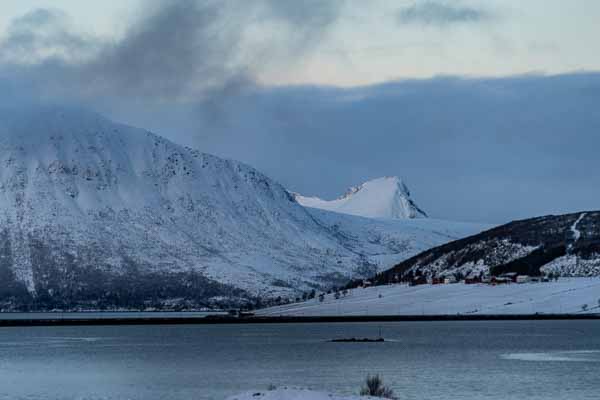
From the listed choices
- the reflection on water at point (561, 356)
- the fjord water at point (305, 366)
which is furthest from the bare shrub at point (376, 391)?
the reflection on water at point (561, 356)

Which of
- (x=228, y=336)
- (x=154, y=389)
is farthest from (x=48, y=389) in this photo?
(x=228, y=336)

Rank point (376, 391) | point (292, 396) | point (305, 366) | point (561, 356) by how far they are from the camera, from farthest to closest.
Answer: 1. point (561, 356)
2. point (305, 366)
3. point (376, 391)
4. point (292, 396)

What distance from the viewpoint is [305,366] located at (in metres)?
109

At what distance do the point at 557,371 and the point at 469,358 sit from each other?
2140 cm

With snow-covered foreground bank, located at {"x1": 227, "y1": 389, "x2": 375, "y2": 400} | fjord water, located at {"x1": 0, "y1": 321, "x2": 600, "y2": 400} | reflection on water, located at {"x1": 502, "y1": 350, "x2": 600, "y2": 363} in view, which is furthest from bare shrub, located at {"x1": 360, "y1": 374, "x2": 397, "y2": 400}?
reflection on water, located at {"x1": 502, "y1": 350, "x2": 600, "y2": 363}

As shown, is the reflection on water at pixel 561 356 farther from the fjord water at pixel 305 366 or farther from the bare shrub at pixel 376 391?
the bare shrub at pixel 376 391

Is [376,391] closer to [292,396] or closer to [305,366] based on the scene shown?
[292,396]

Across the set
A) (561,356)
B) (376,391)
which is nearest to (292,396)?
(376,391)

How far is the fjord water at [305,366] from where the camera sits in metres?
82.5

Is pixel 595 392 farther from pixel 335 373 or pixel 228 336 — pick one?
pixel 228 336

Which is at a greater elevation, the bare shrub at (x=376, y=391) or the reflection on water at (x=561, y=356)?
the reflection on water at (x=561, y=356)

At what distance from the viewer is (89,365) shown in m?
114

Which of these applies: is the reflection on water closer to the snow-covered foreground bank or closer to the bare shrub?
the bare shrub

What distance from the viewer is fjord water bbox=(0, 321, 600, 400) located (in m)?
82.5
